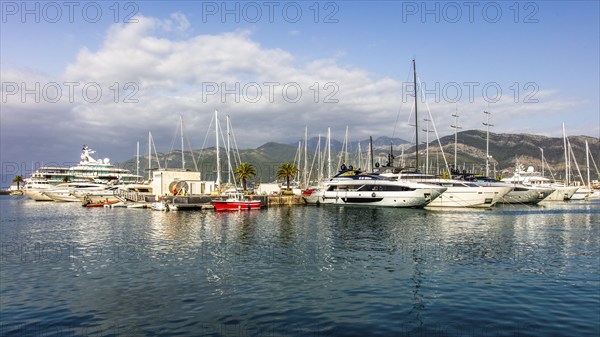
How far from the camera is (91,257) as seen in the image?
30.8 m

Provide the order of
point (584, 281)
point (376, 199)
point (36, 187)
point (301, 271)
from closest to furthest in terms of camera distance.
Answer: point (584, 281), point (301, 271), point (376, 199), point (36, 187)

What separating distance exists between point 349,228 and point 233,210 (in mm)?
32248

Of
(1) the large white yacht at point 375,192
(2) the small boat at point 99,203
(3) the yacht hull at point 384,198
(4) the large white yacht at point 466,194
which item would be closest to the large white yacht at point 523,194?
(4) the large white yacht at point 466,194

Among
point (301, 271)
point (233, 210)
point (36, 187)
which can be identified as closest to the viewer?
point (301, 271)

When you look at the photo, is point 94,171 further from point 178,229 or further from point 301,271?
point 301,271

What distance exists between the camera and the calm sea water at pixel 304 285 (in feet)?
52.0

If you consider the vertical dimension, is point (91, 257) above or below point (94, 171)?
below

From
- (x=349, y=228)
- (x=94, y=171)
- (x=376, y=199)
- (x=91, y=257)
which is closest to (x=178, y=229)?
(x=91, y=257)

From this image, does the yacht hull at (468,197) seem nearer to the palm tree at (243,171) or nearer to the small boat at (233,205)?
the small boat at (233,205)

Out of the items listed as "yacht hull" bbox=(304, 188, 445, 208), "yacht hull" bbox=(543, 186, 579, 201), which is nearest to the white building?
"yacht hull" bbox=(304, 188, 445, 208)

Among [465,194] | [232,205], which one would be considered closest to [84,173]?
[232,205]

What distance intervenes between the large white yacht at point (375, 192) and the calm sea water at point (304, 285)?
33.6m

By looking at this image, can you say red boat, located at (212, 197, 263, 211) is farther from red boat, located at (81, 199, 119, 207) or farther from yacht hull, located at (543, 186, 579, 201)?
yacht hull, located at (543, 186, 579, 201)

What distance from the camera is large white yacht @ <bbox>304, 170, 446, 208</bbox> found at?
247 ft
